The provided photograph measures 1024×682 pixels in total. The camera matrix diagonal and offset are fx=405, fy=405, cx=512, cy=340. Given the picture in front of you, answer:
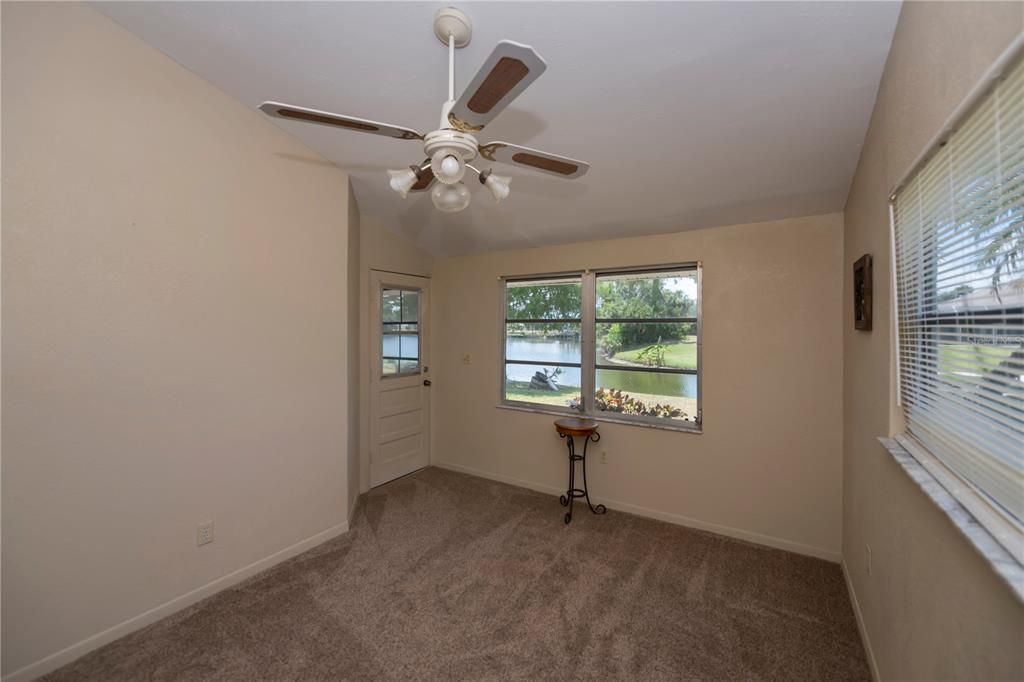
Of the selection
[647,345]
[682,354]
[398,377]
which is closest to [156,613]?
[398,377]

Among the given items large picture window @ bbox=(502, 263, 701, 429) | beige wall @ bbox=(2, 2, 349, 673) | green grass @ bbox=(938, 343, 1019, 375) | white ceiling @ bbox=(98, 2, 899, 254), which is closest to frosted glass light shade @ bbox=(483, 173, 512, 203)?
white ceiling @ bbox=(98, 2, 899, 254)

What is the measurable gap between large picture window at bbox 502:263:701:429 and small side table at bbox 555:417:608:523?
254 mm

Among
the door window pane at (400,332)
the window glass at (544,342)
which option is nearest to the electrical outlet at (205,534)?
the door window pane at (400,332)

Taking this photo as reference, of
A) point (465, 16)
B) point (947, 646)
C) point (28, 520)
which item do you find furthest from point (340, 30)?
point (947, 646)

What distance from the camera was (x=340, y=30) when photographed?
5.85 ft

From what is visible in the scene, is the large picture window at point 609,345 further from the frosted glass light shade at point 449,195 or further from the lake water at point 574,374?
the frosted glass light shade at point 449,195

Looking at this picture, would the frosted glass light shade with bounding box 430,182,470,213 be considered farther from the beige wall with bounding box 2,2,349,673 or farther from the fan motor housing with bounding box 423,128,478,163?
the beige wall with bounding box 2,2,349,673

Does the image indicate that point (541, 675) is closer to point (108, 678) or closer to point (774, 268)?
point (108, 678)

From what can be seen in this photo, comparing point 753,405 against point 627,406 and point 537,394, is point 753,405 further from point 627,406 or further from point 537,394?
point 537,394

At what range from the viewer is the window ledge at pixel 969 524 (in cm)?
70

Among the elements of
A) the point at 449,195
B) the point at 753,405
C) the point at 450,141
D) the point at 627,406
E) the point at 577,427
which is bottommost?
the point at 577,427

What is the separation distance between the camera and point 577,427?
3373mm

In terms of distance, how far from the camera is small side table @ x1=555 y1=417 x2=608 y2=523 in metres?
3.35

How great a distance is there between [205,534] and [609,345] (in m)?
3.17
